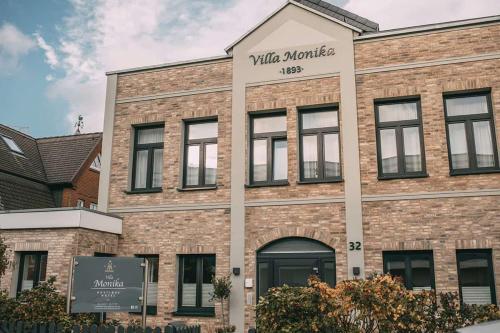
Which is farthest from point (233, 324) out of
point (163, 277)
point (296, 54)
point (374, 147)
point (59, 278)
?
point (296, 54)

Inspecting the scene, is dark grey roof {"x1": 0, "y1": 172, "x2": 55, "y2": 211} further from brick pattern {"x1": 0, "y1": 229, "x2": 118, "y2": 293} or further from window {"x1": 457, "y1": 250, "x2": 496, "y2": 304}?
window {"x1": 457, "y1": 250, "x2": 496, "y2": 304}

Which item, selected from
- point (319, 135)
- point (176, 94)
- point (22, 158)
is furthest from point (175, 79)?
point (22, 158)

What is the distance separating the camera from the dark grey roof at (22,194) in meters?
19.2

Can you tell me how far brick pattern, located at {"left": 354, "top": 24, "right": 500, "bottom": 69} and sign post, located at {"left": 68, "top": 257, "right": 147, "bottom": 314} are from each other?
25.8ft

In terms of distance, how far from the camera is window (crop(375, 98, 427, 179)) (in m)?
12.7

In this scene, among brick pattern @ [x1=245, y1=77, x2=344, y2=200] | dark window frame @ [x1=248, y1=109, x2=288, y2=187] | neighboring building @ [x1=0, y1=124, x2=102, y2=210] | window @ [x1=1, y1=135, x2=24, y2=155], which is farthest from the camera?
window @ [x1=1, y1=135, x2=24, y2=155]

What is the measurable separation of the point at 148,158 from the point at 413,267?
26.8 ft

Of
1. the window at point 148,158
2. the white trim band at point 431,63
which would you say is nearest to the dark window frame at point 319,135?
the white trim band at point 431,63

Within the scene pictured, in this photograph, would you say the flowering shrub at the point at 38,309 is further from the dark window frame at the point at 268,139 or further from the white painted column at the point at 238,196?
the dark window frame at the point at 268,139

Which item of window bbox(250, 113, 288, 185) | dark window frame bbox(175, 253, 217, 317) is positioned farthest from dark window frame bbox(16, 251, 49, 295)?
window bbox(250, 113, 288, 185)

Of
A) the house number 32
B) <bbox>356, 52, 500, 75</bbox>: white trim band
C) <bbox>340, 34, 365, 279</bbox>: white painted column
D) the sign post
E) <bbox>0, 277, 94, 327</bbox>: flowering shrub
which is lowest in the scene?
<bbox>0, 277, 94, 327</bbox>: flowering shrub

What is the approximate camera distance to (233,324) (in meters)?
12.9

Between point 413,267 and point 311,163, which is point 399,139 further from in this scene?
point 413,267

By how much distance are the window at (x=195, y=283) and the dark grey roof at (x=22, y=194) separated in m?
8.57
